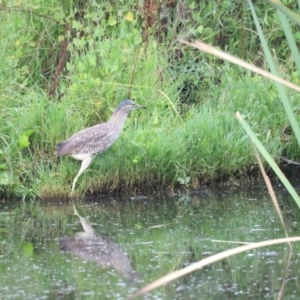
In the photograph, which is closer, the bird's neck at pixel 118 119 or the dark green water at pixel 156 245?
the dark green water at pixel 156 245

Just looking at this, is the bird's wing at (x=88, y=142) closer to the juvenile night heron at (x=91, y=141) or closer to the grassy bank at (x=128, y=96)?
the juvenile night heron at (x=91, y=141)

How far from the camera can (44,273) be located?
5.82 metres

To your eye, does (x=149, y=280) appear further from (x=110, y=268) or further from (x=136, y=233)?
(x=136, y=233)

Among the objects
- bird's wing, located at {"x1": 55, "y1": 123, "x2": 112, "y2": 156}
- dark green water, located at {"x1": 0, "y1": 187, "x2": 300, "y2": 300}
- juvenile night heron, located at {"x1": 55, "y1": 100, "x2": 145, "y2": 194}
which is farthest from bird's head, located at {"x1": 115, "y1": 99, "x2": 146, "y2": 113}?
dark green water, located at {"x1": 0, "y1": 187, "x2": 300, "y2": 300}

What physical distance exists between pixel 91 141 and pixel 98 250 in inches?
78.2

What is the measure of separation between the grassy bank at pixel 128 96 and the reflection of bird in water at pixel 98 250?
4.33 feet

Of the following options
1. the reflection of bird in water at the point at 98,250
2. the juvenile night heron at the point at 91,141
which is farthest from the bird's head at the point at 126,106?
the reflection of bird in water at the point at 98,250

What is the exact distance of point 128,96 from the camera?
30.5 feet

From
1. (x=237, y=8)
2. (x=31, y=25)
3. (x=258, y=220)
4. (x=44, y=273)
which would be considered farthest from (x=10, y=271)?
(x=237, y=8)

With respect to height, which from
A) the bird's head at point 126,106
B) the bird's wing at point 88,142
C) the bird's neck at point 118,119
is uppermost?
the bird's head at point 126,106

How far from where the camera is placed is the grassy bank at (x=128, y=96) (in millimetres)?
8320

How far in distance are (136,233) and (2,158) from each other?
75.0 inches

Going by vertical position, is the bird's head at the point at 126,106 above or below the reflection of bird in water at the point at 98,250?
above

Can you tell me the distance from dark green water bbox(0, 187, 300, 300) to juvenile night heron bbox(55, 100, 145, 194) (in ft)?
1.45
